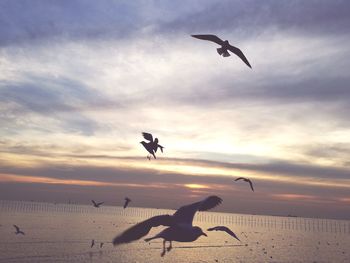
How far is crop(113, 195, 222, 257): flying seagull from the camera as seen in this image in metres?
10.9

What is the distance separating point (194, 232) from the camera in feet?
42.6

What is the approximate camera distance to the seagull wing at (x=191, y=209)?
13.5 m

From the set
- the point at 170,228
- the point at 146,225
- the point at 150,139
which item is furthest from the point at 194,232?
the point at 150,139

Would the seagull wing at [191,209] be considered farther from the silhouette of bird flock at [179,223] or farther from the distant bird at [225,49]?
the distant bird at [225,49]

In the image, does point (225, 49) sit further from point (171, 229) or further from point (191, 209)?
point (171, 229)

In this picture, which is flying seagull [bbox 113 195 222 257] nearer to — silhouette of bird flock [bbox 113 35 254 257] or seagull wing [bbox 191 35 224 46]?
silhouette of bird flock [bbox 113 35 254 257]

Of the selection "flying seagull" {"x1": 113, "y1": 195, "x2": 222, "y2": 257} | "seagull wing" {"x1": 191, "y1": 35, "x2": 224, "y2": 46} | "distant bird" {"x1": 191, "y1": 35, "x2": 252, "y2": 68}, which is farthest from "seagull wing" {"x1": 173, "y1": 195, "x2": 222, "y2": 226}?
"seagull wing" {"x1": 191, "y1": 35, "x2": 224, "y2": 46}

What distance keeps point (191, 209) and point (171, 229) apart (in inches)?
57.2

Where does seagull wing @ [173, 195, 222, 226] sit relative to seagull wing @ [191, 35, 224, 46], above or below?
below

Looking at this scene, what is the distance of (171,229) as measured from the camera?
12.8 meters

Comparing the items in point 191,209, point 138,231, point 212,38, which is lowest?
point 138,231

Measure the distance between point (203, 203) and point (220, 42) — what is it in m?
5.92

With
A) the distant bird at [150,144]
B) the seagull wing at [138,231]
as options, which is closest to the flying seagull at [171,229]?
the seagull wing at [138,231]

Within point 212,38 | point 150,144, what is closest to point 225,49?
point 212,38
